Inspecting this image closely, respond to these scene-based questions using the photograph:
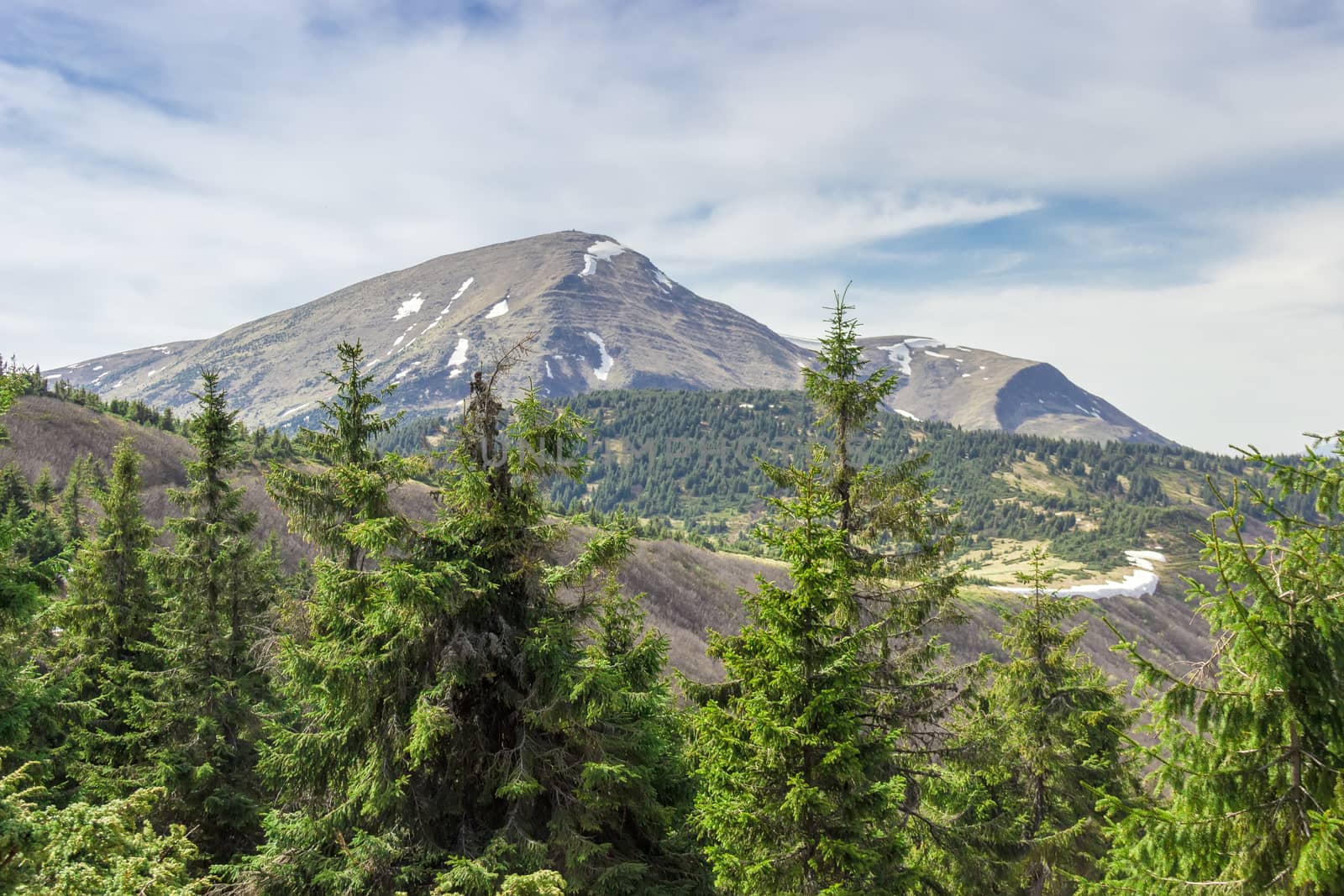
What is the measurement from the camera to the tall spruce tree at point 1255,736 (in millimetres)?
6949

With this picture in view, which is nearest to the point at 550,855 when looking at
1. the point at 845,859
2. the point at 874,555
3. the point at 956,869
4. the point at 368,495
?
the point at 845,859

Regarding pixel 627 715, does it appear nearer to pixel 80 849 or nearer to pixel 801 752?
pixel 801 752

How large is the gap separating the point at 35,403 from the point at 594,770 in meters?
97.3

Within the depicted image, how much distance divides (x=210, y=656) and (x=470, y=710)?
41.4 ft

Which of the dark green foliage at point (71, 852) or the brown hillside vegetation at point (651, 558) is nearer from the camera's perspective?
the dark green foliage at point (71, 852)

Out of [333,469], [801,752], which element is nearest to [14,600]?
[333,469]

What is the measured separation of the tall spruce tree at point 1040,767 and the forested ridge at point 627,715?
0.33 ft

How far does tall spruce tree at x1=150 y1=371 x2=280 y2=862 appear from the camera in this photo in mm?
19828

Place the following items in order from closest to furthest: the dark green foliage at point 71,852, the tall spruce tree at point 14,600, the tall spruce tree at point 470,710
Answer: the dark green foliage at point 71,852 < the tall spruce tree at point 14,600 < the tall spruce tree at point 470,710

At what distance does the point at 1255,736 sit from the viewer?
23.6 feet

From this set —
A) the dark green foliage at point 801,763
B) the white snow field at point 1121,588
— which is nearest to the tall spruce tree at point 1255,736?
the dark green foliage at point 801,763

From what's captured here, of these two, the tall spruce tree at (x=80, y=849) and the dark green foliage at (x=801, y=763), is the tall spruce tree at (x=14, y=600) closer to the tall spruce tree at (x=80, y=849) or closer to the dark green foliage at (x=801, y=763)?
the tall spruce tree at (x=80, y=849)

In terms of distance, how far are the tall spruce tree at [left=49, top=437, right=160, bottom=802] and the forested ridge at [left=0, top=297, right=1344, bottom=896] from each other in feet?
0.60

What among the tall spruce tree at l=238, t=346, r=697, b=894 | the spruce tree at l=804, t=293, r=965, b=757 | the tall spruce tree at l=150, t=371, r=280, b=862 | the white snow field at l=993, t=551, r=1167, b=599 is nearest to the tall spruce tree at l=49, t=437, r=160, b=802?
the tall spruce tree at l=150, t=371, r=280, b=862
